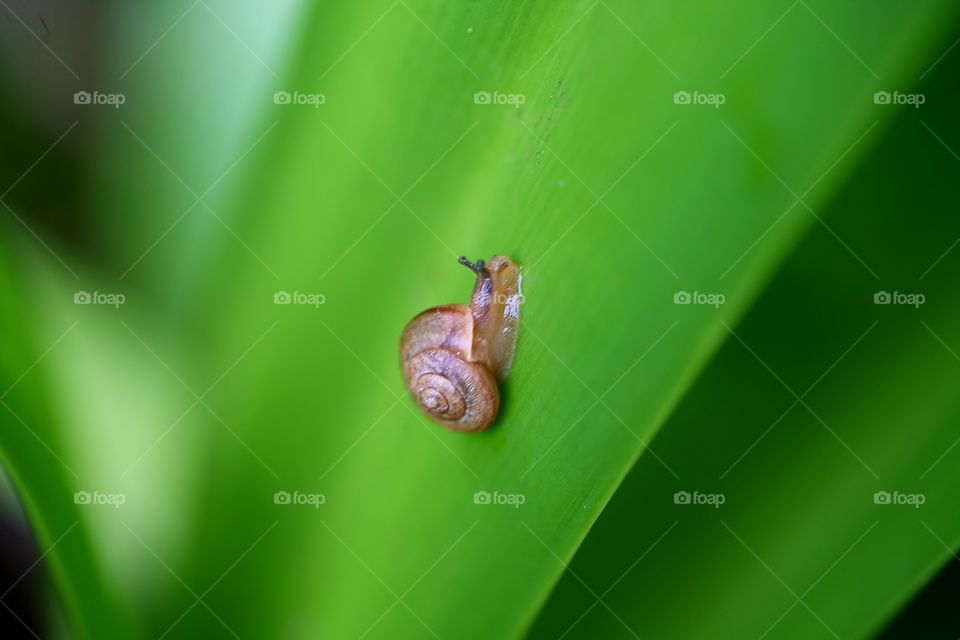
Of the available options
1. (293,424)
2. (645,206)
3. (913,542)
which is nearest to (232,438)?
(293,424)

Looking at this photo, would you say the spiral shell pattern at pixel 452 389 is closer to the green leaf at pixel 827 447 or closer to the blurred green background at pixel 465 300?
the blurred green background at pixel 465 300

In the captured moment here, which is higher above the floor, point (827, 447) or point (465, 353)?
point (465, 353)

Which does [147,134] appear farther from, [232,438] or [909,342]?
[909,342]

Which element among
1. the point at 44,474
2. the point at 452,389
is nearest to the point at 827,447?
the point at 452,389

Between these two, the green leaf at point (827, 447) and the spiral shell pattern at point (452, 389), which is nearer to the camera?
the green leaf at point (827, 447)

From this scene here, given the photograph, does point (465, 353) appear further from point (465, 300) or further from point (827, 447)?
point (827, 447)

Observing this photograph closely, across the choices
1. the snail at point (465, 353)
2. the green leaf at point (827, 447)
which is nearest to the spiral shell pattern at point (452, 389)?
the snail at point (465, 353)

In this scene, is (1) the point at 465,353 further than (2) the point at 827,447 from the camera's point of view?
Yes
